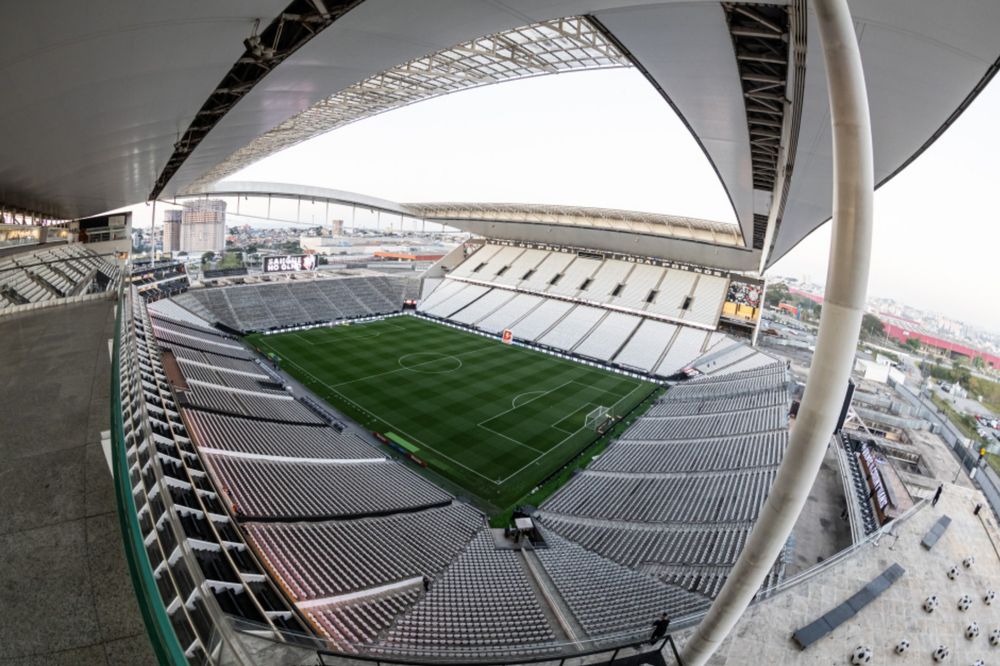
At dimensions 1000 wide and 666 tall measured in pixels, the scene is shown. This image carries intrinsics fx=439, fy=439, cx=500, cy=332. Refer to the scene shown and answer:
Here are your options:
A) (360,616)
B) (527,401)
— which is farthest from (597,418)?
(360,616)

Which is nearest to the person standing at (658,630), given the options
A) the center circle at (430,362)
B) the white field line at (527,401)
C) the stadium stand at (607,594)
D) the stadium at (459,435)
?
the stadium at (459,435)

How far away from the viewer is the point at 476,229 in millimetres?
57469

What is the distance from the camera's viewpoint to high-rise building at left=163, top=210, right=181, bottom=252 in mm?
94625

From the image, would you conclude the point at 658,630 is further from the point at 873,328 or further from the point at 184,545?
the point at 873,328

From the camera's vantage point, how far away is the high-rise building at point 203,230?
93.9 m

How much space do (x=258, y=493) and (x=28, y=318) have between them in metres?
8.71

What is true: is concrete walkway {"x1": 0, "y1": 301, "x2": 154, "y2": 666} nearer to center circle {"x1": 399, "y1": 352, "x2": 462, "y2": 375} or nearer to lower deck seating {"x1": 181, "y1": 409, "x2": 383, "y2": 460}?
lower deck seating {"x1": 181, "y1": 409, "x2": 383, "y2": 460}

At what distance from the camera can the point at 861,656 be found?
879 centimetres

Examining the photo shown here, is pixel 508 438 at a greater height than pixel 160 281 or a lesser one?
lesser

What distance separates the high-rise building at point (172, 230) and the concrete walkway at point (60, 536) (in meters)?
109

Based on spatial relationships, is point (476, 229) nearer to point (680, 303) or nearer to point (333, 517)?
point (680, 303)

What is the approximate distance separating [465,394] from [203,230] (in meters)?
97.0

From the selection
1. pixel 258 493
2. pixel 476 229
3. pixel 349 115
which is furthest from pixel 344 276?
pixel 258 493

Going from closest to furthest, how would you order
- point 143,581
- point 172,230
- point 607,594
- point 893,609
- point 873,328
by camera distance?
point 143,581 < point 607,594 < point 893,609 < point 873,328 < point 172,230
